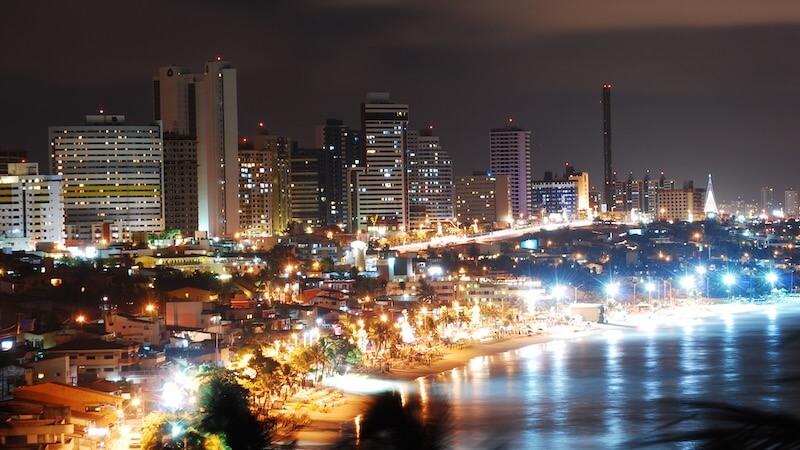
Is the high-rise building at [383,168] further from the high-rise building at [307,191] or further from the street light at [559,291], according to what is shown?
the street light at [559,291]

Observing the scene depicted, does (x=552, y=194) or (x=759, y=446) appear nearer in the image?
(x=759, y=446)

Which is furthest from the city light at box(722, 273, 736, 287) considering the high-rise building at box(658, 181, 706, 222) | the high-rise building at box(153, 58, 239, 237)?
the high-rise building at box(658, 181, 706, 222)

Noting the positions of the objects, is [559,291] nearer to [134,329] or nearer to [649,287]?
[649,287]

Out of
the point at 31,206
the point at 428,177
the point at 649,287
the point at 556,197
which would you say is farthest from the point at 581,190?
the point at 31,206

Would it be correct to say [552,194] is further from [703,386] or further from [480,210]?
[703,386]

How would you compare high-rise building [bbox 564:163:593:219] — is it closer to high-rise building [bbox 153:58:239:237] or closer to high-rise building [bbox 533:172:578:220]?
high-rise building [bbox 533:172:578:220]

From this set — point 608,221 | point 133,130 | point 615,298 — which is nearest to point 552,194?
point 608,221
